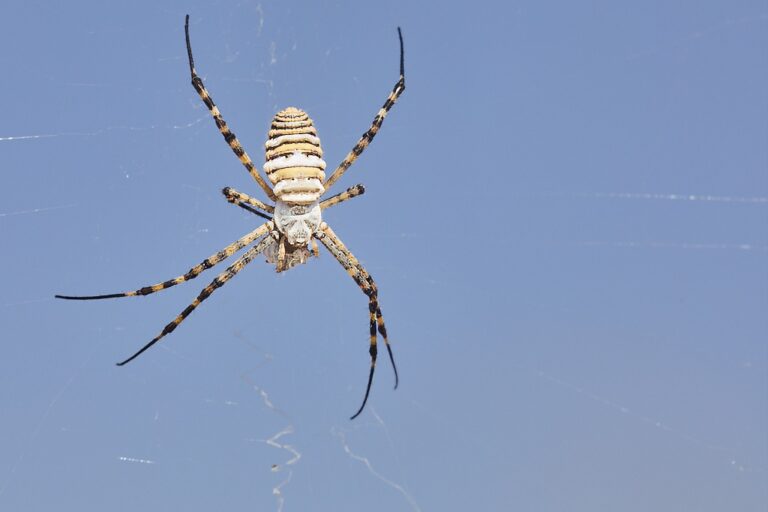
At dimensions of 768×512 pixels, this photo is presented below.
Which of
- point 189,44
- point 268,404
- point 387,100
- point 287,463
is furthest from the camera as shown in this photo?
point 287,463

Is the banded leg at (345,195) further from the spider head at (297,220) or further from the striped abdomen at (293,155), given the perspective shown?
the striped abdomen at (293,155)

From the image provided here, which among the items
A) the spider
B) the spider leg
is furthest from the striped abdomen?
the spider leg

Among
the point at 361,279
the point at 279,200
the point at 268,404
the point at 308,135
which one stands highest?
the point at 308,135

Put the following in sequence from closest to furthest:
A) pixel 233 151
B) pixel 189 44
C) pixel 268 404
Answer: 1. pixel 189 44
2. pixel 233 151
3. pixel 268 404

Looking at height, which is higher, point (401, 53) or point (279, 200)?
point (401, 53)

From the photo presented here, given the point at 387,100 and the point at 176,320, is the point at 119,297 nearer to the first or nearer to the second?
the point at 176,320

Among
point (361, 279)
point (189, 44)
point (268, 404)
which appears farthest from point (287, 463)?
point (189, 44)
